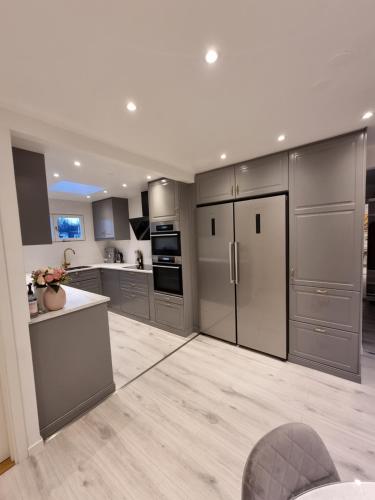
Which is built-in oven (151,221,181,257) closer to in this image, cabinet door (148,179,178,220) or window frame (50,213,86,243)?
cabinet door (148,179,178,220)

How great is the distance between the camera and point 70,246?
4.74 metres

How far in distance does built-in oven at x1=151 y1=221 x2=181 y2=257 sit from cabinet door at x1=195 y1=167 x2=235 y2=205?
0.55 metres

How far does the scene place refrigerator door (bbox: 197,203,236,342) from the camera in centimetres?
290

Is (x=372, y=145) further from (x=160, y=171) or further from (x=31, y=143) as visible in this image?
(x=31, y=143)

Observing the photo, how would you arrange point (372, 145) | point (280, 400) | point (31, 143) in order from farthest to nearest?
point (372, 145) → point (280, 400) → point (31, 143)

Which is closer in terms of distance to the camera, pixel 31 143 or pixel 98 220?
pixel 31 143

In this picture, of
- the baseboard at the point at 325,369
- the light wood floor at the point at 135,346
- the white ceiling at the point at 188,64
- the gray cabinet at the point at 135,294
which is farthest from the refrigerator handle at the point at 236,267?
the gray cabinet at the point at 135,294

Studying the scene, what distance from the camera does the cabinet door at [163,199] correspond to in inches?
123

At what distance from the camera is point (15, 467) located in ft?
4.88

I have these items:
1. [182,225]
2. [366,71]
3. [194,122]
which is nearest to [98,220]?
[182,225]

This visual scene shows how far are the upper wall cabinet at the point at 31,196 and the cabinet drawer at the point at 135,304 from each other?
2.16m

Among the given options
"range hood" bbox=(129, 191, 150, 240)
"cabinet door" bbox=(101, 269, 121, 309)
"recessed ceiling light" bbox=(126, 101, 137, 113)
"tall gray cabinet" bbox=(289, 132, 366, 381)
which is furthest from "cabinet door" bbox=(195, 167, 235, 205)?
"cabinet door" bbox=(101, 269, 121, 309)

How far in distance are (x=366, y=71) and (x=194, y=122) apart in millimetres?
1112

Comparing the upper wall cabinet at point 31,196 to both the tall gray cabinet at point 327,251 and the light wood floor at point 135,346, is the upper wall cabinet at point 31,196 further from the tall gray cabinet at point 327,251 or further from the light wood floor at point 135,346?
the tall gray cabinet at point 327,251
